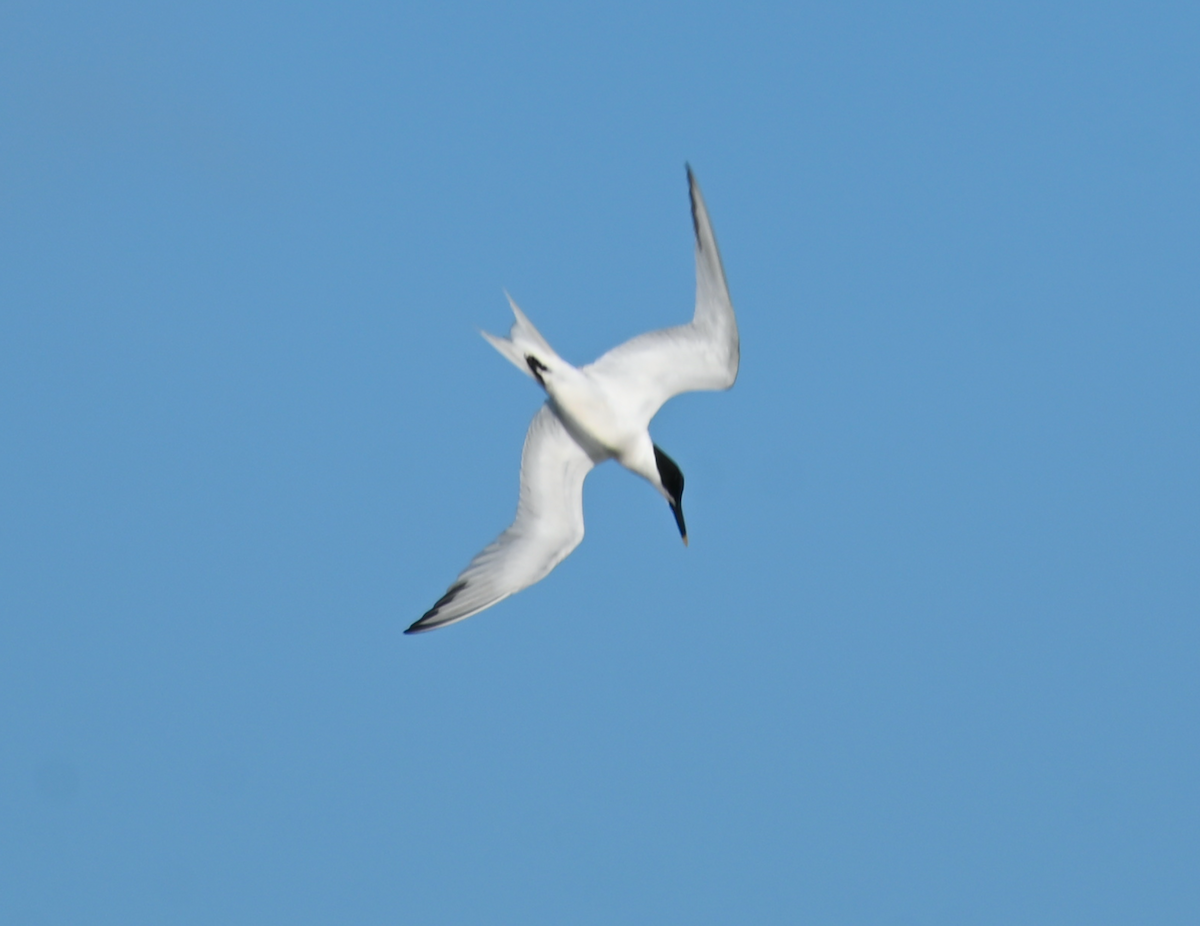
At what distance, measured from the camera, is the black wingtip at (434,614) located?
400 inches

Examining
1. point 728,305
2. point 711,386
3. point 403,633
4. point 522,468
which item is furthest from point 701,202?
point 403,633

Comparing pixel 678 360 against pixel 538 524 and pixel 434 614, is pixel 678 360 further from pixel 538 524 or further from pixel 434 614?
pixel 434 614

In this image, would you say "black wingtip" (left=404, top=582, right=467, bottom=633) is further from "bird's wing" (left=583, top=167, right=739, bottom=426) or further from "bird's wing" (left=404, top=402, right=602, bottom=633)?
"bird's wing" (left=583, top=167, right=739, bottom=426)

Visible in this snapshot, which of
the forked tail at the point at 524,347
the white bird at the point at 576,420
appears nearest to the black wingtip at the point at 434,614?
the white bird at the point at 576,420

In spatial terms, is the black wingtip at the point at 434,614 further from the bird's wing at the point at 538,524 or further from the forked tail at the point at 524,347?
the forked tail at the point at 524,347

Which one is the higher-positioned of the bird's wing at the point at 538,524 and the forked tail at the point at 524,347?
the forked tail at the point at 524,347

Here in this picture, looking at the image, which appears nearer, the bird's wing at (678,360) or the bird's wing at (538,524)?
the bird's wing at (678,360)

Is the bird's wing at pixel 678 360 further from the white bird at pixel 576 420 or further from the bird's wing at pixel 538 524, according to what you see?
the bird's wing at pixel 538 524

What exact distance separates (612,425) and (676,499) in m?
1.33

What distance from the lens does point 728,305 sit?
406 inches

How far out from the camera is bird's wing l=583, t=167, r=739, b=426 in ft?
34.1

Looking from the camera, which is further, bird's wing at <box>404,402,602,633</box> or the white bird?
bird's wing at <box>404,402,602,633</box>

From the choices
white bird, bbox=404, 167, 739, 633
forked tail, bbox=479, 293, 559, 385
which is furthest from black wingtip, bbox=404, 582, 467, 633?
forked tail, bbox=479, 293, 559, 385

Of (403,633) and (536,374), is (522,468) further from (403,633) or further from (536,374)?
(403,633)
